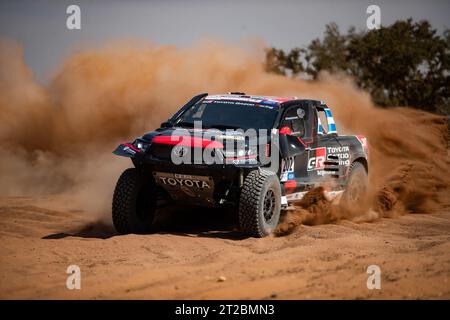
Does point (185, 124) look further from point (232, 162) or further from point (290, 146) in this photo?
point (290, 146)

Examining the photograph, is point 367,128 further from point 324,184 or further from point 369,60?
point 369,60

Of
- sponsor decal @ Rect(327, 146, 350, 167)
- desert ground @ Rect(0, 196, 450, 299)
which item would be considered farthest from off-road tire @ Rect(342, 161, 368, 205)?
desert ground @ Rect(0, 196, 450, 299)

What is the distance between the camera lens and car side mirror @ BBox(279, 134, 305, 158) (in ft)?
28.0

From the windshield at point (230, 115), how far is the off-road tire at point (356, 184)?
2.06 m

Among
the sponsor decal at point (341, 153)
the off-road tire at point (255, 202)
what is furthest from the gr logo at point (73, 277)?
the sponsor decal at point (341, 153)

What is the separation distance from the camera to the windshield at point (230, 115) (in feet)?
28.8

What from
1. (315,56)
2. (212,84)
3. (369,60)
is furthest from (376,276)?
(315,56)

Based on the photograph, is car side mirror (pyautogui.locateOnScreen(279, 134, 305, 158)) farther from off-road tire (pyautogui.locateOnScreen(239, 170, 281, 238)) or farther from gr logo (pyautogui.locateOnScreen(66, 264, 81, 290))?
gr logo (pyautogui.locateOnScreen(66, 264, 81, 290))

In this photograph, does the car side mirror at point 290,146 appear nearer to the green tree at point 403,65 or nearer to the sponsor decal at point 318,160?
the sponsor decal at point 318,160

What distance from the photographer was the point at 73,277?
6250 mm

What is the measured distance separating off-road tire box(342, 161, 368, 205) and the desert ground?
67 cm

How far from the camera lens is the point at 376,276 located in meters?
5.95

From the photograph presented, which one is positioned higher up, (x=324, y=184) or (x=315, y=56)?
(x=315, y=56)
